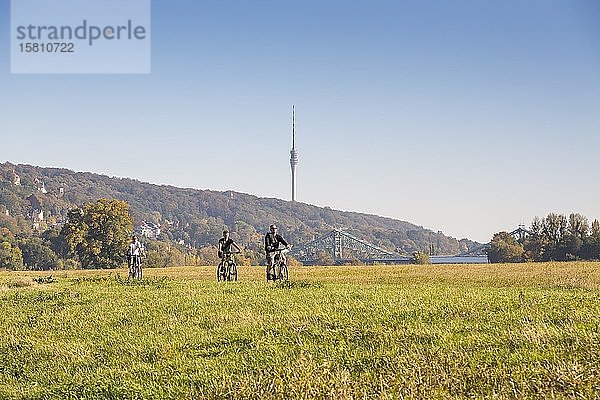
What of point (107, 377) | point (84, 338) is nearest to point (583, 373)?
point (107, 377)

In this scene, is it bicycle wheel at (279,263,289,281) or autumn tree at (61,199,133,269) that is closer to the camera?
bicycle wheel at (279,263,289,281)

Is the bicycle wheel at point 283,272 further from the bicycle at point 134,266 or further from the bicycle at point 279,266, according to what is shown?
the bicycle at point 134,266

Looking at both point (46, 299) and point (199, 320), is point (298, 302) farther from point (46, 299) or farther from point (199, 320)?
point (46, 299)

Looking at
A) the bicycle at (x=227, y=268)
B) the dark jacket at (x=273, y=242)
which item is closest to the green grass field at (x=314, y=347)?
the dark jacket at (x=273, y=242)

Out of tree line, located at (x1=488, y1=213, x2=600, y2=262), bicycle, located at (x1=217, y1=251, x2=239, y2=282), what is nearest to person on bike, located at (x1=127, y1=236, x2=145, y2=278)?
bicycle, located at (x1=217, y1=251, x2=239, y2=282)

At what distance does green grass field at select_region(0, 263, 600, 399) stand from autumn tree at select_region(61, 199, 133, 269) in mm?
47861

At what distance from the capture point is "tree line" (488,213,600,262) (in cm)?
7000

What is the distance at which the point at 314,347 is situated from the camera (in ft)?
44.3

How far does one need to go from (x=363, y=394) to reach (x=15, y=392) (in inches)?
251

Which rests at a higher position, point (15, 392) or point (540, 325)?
point (540, 325)

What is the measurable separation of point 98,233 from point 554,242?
45.6 metres

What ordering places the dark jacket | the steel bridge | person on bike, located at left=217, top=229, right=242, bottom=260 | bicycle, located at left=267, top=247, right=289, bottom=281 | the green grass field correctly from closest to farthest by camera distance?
the green grass field < the dark jacket < bicycle, located at left=267, top=247, right=289, bottom=281 < person on bike, located at left=217, top=229, right=242, bottom=260 < the steel bridge

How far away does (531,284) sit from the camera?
25.7 m

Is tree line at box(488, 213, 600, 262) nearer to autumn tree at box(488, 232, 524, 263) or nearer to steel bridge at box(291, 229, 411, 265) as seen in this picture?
autumn tree at box(488, 232, 524, 263)
